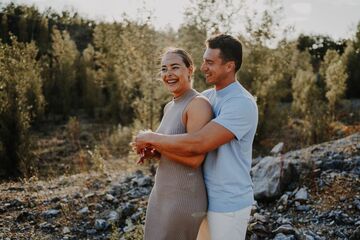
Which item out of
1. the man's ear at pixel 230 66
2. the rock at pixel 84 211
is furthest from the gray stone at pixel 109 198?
the man's ear at pixel 230 66

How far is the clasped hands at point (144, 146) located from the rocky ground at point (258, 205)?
83.5 inches

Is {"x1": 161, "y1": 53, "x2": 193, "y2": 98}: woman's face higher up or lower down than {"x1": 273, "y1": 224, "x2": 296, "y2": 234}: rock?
higher up

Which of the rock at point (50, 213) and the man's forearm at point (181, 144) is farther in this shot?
the rock at point (50, 213)

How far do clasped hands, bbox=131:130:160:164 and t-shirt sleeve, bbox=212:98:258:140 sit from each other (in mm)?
493

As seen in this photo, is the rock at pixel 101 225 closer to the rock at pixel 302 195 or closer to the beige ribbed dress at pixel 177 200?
the rock at pixel 302 195

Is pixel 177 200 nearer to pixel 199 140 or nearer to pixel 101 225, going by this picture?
pixel 199 140

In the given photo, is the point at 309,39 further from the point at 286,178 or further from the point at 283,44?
the point at 286,178

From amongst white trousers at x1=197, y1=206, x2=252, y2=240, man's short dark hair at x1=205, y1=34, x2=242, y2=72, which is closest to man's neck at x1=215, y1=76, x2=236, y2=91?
man's short dark hair at x1=205, y1=34, x2=242, y2=72

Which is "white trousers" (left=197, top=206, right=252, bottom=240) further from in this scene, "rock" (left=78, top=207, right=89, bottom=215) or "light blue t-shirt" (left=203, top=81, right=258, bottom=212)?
"rock" (left=78, top=207, right=89, bottom=215)

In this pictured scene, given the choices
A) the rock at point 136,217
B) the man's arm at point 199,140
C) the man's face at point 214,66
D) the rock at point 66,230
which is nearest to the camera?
the man's arm at point 199,140

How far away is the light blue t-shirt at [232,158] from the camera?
2457 millimetres

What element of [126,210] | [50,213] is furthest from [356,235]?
[50,213]

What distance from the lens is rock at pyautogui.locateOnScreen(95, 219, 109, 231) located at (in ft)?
18.2

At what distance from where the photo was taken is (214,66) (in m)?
2.64
